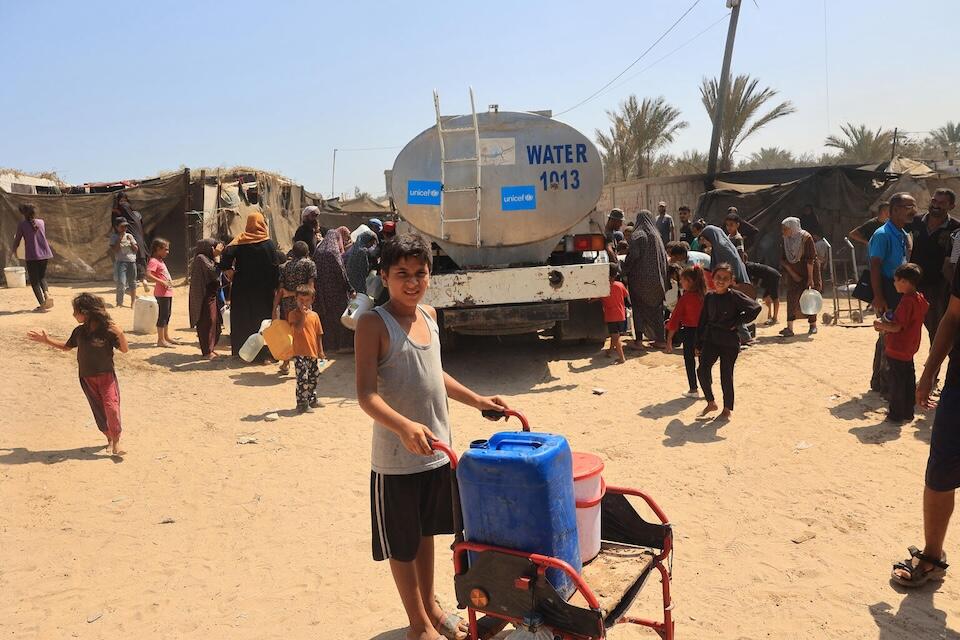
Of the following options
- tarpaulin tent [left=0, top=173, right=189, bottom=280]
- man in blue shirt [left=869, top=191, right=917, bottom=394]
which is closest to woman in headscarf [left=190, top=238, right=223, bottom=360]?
man in blue shirt [left=869, top=191, right=917, bottom=394]

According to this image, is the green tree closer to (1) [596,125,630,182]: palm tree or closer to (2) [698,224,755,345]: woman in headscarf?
(1) [596,125,630,182]: palm tree

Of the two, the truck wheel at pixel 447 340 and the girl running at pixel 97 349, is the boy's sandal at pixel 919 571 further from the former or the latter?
the truck wheel at pixel 447 340

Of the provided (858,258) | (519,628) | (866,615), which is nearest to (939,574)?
(866,615)

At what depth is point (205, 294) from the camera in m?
9.17

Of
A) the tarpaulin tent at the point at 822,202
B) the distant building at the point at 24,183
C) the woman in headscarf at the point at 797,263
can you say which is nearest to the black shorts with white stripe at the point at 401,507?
the woman in headscarf at the point at 797,263

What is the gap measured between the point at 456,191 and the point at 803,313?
469 cm

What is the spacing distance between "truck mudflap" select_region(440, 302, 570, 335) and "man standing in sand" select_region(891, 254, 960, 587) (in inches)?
171

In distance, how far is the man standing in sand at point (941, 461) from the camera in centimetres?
324

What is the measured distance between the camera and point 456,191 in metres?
7.80

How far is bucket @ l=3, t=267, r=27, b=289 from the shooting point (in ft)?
46.4

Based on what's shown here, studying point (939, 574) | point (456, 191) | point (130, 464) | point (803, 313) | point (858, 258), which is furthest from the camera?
point (858, 258)

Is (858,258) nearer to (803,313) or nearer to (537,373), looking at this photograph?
(803,313)

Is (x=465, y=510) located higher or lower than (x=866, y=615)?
higher

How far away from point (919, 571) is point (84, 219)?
52.2ft
